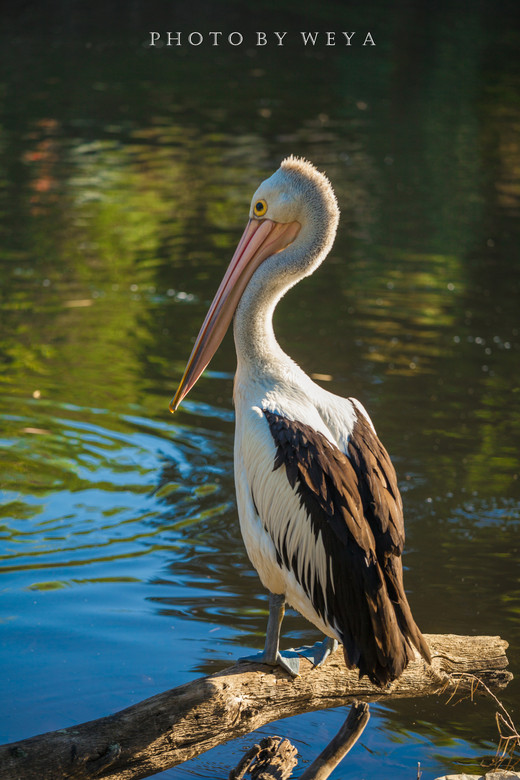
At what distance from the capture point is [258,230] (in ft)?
13.2

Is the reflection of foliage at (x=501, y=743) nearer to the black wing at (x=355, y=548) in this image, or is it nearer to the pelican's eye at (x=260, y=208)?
the black wing at (x=355, y=548)

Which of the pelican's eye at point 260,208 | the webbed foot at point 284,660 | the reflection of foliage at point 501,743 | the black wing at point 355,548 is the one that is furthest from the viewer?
the pelican's eye at point 260,208

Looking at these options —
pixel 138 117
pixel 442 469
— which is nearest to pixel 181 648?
pixel 442 469

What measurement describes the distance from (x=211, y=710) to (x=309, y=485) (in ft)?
2.62

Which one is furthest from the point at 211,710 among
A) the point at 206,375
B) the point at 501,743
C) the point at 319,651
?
the point at 206,375

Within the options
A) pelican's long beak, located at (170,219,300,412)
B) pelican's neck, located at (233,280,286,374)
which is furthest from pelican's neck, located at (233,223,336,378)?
pelican's long beak, located at (170,219,300,412)

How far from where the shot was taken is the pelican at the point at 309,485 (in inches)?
127

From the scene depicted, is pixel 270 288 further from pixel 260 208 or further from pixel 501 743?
pixel 501 743

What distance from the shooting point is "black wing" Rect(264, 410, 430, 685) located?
3168 mm

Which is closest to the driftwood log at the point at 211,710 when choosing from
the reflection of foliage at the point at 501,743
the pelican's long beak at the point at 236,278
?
the reflection of foliage at the point at 501,743

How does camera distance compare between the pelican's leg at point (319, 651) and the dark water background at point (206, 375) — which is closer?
the pelican's leg at point (319, 651)

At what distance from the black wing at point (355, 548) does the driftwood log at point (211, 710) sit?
0.97 feet

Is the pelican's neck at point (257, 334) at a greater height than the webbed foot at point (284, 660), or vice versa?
the pelican's neck at point (257, 334)

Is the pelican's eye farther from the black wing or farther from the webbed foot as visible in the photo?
the webbed foot
